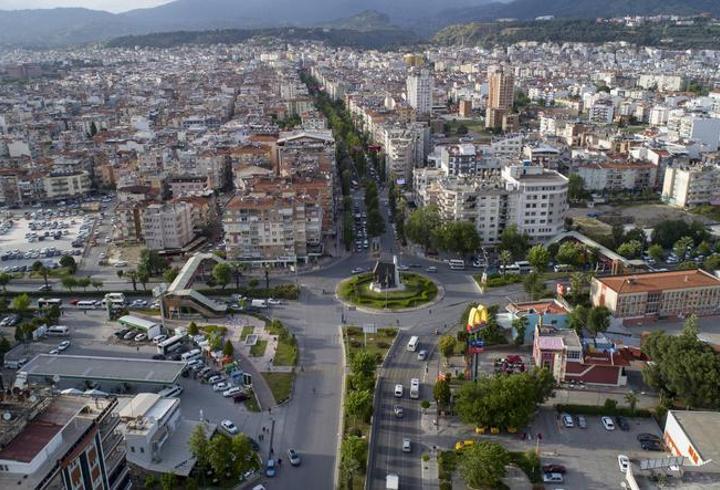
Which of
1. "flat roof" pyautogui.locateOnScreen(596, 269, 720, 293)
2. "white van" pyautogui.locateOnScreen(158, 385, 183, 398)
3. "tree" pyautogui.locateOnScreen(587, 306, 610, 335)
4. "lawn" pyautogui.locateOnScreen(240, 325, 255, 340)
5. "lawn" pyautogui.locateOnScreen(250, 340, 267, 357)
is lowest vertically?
"lawn" pyautogui.locateOnScreen(240, 325, 255, 340)

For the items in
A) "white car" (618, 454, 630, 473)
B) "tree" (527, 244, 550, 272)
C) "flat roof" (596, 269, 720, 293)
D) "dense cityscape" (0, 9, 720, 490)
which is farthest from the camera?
"tree" (527, 244, 550, 272)

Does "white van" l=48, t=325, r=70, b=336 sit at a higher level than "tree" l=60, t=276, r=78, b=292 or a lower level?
lower

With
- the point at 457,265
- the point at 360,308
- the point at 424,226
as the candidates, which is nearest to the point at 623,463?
the point at 360,308

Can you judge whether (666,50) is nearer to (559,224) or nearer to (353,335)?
(559,224)

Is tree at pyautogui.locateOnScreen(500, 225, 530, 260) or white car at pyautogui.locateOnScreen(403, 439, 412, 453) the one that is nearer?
white car at pyautogui.locateOnScreen(403, 439, 412, 453)

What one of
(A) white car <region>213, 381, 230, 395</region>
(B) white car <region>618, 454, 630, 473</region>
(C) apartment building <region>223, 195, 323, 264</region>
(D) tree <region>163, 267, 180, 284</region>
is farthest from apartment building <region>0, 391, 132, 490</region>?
(C) apartment building <region>223, 195, 323, 264</region>

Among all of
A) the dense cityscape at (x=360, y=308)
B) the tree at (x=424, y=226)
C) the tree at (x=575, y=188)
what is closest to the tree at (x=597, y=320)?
the dense cityscape at (x=360, y=308)

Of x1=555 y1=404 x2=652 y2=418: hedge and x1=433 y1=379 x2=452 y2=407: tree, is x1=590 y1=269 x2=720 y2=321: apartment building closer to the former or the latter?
x1=555 y1=404 x2=652 y2=418: hedge

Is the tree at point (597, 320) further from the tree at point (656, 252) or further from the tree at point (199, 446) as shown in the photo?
the tree at point (199, 446)

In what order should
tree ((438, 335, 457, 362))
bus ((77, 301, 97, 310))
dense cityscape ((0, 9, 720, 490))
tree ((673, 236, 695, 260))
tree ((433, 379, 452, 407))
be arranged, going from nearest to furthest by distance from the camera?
1. dense cityscape ((0, 9, 720, 490))
2. tree ((433, 379, 452, 407))
3. tree ((438, 335, 457, 362))
4. bus ((77, 301, 97, 310))
5. tree ((673, 236, 695, 260))
